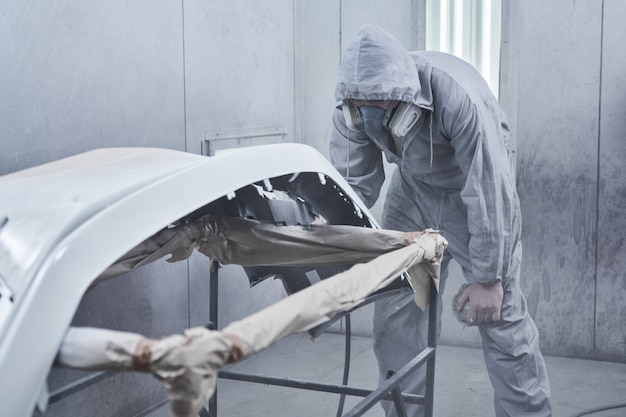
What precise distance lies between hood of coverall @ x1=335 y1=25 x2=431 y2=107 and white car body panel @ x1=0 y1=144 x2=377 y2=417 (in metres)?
0.64

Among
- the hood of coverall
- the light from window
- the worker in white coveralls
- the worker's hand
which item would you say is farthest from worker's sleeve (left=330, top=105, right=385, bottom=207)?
the light from window

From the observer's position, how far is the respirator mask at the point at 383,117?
2.21 meters

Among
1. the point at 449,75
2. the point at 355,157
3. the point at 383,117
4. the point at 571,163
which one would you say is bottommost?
the point at 571,163

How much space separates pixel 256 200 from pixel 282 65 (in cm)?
205

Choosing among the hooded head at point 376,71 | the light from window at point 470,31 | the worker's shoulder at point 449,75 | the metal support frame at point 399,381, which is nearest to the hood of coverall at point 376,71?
the hooded head at point 376,71

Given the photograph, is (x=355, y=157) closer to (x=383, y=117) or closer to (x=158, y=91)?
(x=383, y=117)

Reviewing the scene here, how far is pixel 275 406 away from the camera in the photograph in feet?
9.80

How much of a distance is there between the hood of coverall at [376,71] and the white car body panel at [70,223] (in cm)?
64

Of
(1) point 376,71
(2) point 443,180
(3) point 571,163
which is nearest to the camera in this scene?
(1) point 376,71

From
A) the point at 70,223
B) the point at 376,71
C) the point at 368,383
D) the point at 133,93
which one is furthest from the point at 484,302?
the point at 70,223

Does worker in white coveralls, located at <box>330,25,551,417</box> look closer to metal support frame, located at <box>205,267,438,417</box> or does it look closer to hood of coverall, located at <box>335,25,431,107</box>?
hood of coverall, located at <box>335,25,431,107</box>

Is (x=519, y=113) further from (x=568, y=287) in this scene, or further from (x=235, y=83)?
(x=235, y=83)

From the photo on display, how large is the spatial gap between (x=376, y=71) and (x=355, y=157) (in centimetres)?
47

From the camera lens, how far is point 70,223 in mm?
1146
